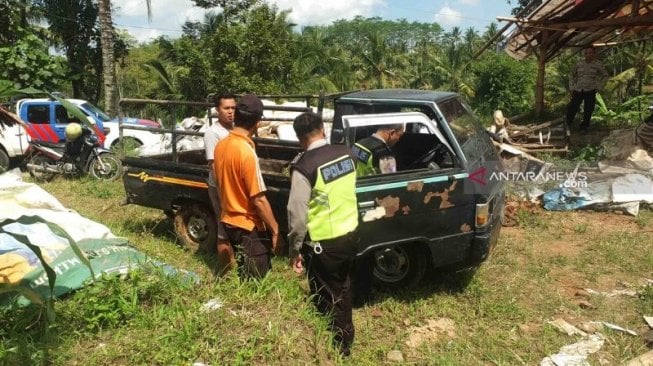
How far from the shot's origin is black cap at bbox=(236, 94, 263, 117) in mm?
3385

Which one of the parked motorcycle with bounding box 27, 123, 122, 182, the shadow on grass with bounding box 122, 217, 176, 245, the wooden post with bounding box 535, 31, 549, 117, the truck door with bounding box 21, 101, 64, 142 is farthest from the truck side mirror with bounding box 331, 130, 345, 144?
the truck door with bounding box 21, 101, 64, 142

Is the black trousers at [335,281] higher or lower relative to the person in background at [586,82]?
lower

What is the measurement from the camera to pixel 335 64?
85.6 ft

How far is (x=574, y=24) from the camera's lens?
8.66 m

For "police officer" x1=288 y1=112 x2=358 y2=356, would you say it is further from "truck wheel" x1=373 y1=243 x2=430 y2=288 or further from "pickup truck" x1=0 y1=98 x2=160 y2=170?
"pickup truck" x1=0 y1=98 x2=160 y2=170

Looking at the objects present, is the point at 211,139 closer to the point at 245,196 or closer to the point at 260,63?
the point at 245,196

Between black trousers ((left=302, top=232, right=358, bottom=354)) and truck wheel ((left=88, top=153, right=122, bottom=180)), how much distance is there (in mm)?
7322

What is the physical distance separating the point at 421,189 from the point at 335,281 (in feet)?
3.63

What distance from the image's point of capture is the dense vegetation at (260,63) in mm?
15359

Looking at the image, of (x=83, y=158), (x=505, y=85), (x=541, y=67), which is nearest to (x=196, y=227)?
(x=83, y=158)

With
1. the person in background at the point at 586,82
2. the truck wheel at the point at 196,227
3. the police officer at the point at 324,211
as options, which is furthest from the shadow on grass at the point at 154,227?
the person in background at the point at 586,82

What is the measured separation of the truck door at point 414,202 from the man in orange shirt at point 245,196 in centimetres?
74

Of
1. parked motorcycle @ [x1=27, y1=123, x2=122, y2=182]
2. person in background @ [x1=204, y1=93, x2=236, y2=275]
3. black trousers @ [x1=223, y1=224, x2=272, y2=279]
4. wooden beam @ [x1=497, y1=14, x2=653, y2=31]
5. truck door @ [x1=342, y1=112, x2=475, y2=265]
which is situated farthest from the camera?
parked motorcycle @ [x1=27, y1=123, x2=122, y2=182]

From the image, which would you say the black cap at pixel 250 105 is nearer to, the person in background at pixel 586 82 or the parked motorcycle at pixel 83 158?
the parked motorcycle at pixel 83 158
